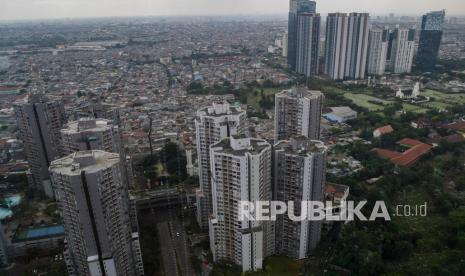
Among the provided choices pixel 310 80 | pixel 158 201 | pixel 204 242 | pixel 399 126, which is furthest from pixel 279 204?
pixel 310 80

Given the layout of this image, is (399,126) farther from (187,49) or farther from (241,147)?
(187,49)

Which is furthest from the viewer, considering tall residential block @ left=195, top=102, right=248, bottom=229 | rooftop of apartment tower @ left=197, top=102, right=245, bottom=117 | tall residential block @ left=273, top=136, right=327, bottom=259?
rooftop of apartment tower @ left=197, top=102, right=245, bottom=117

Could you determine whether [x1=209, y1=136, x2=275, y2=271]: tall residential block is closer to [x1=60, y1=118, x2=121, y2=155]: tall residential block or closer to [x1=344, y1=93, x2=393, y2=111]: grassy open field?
[x1=60, y1=118, x2=121, y2=155]: tall residential block

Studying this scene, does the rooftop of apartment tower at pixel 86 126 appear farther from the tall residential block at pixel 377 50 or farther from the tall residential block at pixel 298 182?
the tall residential block at pixel 377 50

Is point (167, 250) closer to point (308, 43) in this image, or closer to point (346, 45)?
point (308, 43)

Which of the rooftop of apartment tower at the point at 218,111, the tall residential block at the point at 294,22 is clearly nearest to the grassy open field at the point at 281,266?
the rooftop of apartment tower at the point at 218,111

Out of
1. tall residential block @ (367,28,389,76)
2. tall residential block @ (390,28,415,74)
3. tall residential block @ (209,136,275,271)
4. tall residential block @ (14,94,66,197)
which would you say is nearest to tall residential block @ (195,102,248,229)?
tall residential block @ (209,136,275,271)
